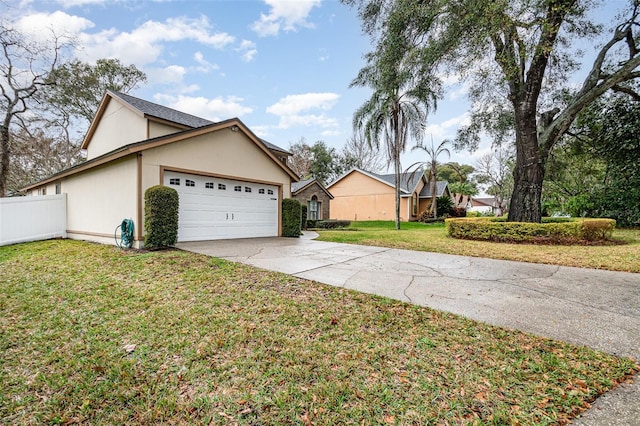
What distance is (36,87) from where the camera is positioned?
17.2 m

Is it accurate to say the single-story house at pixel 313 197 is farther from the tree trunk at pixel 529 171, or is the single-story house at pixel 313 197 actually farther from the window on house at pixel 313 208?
the tree trunk at pixel 529 171

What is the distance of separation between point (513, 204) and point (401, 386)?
11.3m

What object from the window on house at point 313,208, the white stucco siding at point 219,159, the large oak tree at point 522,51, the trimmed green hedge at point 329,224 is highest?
the large oak tree at point 522,51

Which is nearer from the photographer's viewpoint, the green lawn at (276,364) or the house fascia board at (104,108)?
the green lawn at (276,364)

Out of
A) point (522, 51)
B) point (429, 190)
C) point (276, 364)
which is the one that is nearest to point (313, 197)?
point (429, 190)

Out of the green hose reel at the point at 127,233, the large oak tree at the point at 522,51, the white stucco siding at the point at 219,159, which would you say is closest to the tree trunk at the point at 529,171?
the large oak tree at the point at 522,51

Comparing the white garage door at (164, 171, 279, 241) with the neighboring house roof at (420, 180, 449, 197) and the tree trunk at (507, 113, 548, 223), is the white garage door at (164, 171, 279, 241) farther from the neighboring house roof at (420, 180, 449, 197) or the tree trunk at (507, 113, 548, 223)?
the neighboring house roof at (420, 180, 449, 197)

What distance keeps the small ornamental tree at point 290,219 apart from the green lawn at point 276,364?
7.26 m

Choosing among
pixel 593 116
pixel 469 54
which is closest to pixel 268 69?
pixel 469 54

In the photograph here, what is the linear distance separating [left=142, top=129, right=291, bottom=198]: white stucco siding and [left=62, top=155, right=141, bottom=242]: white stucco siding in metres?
0.53

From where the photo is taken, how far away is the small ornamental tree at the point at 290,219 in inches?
446

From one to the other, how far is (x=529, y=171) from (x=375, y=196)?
14.4 m

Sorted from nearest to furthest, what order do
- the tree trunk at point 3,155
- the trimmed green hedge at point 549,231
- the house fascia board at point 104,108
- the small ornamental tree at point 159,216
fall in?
the small ornamental tree at point 159,216
the trimmed green hedge at point 549,231
the house fascia board at point 104,108
the tree trunk at point 3,155

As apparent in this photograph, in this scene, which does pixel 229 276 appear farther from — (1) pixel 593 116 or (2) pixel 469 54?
(1) pixel 593 116
